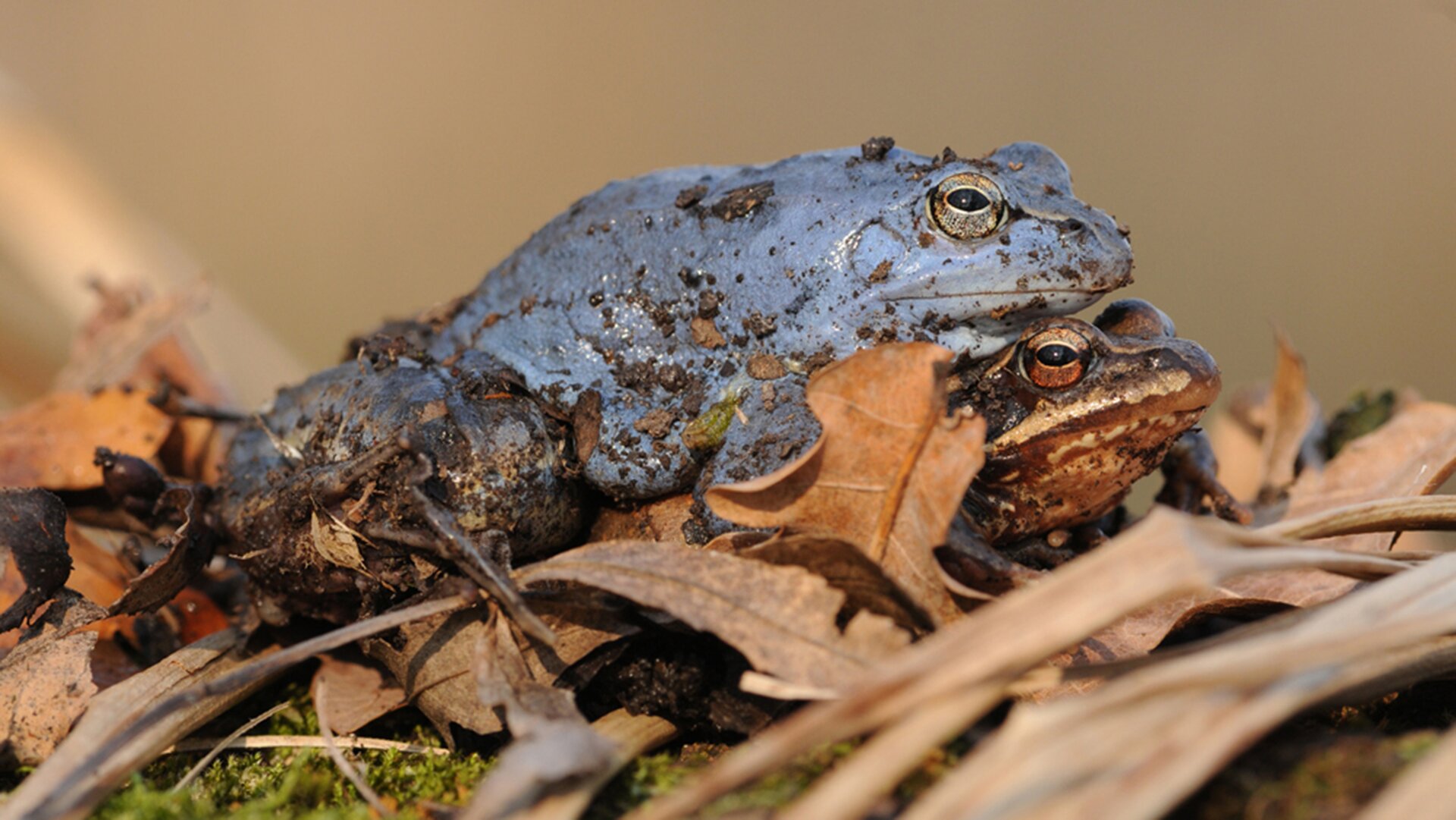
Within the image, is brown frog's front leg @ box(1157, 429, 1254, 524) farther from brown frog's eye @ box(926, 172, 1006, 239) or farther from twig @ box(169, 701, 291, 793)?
twig @ box(169, 701, 291, 793)

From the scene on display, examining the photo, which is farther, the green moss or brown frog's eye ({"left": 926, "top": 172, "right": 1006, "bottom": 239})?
the green moss

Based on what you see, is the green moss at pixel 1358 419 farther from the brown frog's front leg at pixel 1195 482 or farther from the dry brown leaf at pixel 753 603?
the dry brown leaf at pixel 753 603

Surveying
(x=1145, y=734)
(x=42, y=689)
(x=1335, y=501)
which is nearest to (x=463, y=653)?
(x=42, y=689)

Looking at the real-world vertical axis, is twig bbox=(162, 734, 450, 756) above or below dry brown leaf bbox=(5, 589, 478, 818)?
below

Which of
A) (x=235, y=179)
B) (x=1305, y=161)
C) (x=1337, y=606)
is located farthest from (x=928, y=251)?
(x=235, y=179)

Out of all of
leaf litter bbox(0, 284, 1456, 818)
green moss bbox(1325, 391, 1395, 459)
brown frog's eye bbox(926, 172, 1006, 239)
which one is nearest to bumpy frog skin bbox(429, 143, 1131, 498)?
brown frog's eye bbox(926, 172, 1006, 239)

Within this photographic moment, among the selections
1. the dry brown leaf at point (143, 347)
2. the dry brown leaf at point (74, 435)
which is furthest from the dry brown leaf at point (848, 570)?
the dry brown leaf at point (143, 347)
